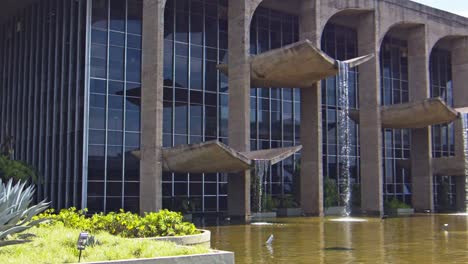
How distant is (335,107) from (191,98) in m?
14.2

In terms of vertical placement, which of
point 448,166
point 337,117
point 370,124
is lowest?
point 448,166

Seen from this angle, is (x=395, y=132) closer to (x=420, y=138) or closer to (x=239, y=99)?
(x=420, y=138)

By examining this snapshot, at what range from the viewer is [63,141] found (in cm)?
3844

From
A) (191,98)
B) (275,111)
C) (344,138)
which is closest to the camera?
(191,98)

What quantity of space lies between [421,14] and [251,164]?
23.3m

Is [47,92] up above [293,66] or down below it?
below

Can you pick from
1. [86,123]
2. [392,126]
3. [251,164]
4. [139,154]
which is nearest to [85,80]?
[86,123]

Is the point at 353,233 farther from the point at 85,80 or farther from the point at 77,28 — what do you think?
the point at 77,28

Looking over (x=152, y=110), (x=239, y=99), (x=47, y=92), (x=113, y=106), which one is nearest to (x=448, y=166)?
(x=239, y=99)

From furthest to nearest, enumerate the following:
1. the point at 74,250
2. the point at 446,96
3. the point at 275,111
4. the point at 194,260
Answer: the point at 446,96 < the point at 275,111 < the point at 74,250 < the point at 194,260

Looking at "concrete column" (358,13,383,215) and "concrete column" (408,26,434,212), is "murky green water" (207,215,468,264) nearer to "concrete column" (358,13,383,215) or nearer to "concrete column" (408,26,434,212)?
"concrete column" (358,13,383,215)

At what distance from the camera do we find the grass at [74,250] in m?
10.9

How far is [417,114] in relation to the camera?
4209cm

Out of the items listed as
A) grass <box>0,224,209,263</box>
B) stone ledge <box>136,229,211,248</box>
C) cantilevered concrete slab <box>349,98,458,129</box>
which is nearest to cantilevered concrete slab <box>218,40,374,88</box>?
cantilevered concrete slab <box>349,98,458,129</box>
